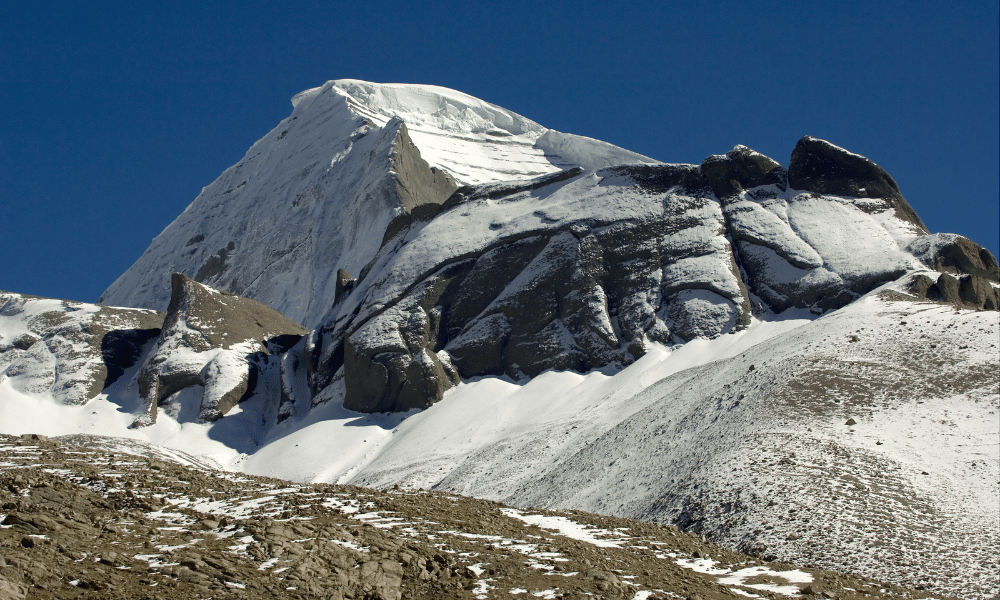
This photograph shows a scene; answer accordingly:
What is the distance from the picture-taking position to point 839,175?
8006cm

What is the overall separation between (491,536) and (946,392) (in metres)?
28.0

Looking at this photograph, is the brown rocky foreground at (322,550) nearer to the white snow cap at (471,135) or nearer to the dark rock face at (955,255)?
the dark rock face at (955,255)

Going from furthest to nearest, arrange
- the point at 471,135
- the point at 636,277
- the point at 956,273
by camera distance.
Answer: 1. the point at 471,135
2. the point at 636,277
3. the point at 956,273

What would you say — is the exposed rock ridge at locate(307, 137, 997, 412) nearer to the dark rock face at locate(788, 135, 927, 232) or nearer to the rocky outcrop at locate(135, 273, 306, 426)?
the dark rock face at locate(788, 135, 927, 232)

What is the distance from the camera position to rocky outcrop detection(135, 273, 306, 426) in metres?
75.2

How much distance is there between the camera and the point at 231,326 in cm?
8356

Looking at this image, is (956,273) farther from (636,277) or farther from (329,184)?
(329,184)

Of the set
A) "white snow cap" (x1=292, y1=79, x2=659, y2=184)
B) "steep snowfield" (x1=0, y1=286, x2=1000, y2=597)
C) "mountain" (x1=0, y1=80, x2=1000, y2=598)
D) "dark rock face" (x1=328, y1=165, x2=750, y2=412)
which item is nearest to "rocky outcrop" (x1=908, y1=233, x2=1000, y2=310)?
"mountain" (x1=0, y1=80, x2=1000, y2=598)

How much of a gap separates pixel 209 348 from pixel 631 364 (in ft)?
122

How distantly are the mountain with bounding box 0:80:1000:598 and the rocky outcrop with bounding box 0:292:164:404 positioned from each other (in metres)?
0.24

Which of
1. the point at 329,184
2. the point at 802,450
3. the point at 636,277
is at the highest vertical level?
the point at 329,184

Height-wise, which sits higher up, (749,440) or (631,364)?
(631,364)

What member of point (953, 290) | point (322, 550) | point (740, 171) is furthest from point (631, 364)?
point (322, 550)

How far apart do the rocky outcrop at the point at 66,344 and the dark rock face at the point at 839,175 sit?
60.7 m
